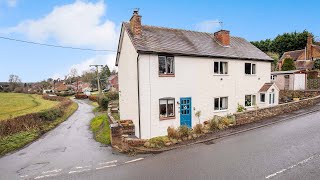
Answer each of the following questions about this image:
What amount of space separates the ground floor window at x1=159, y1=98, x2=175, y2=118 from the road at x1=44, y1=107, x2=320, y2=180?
4.47m

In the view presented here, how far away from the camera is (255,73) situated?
23.0 metres

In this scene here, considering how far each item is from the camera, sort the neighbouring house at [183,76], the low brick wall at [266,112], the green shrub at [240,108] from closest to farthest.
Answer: the neighbouring house at [183,76]
the low brick wall at [266,112]
the green shrub at [240,108]

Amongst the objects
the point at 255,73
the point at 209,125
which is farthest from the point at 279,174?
the point at 255,73

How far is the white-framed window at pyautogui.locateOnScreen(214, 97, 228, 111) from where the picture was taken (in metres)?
20.3

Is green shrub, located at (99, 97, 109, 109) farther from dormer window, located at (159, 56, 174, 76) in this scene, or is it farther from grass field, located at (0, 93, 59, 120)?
dormer window, located at (159, 56, 174, 76)

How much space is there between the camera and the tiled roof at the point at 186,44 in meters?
17.6

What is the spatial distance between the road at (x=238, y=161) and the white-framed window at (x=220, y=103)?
5.79 m

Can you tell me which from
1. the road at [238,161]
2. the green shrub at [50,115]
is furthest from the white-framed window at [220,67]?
the green shrub at [50,115]

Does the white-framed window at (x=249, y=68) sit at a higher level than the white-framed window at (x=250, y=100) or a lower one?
higher

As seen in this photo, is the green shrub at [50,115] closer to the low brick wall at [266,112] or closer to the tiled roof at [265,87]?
the low brick wall at [266,112]

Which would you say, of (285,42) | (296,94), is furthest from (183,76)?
(285,42)

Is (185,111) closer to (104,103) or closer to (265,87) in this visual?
(265,87)

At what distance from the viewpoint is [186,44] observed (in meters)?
19.9

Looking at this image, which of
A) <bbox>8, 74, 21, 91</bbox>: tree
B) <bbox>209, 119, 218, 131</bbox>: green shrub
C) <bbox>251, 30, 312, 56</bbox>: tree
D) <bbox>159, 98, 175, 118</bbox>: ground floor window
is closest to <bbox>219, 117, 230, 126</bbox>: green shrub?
<bbox>209, 119, 218, 131</bbox>: green shrub
